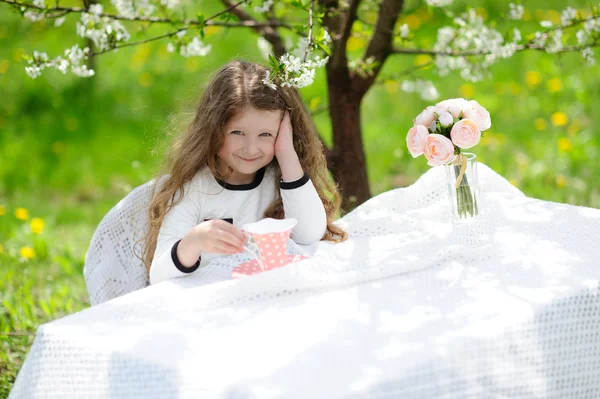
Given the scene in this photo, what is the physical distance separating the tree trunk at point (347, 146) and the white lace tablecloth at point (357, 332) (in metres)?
1.16

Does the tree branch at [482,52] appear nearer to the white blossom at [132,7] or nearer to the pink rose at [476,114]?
the pink rose at [476,114]

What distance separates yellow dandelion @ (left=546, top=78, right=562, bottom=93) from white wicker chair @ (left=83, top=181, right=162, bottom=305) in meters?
3.75

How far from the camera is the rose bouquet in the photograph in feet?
8.03

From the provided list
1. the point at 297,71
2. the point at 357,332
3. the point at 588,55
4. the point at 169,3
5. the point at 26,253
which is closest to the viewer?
the point at 357,332

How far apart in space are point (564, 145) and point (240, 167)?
115 inches

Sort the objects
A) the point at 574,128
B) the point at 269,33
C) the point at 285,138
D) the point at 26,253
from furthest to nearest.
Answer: the point at 574,128
the point at 26,253
the point at 269,33
the point at 285,138

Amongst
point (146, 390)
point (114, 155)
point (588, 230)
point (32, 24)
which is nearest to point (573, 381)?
point (588, 230)

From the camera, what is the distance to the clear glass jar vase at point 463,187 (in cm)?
254

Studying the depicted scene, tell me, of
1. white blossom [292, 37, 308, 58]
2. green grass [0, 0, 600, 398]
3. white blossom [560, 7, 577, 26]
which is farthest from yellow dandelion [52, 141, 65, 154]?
white blossom [560, 7, 577, 26]

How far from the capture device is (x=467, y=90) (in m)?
5.81

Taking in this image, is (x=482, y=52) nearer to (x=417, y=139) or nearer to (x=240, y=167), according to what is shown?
(x=417, y=139)

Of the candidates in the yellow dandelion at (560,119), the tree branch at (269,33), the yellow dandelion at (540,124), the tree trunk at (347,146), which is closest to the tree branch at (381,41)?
the tree trunk at (347,146)

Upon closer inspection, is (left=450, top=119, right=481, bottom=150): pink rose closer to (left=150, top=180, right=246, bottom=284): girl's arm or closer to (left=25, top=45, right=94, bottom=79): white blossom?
(left=150, top=180, right=246, bottom=284): girl's arm

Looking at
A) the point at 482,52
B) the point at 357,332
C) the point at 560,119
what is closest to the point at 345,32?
the point at 482,52
